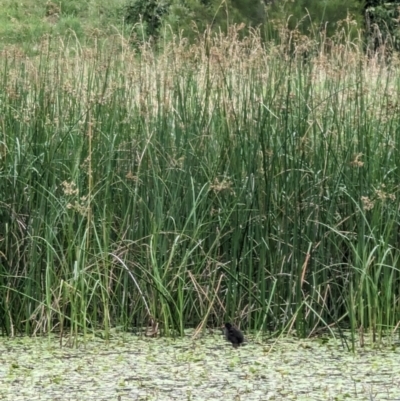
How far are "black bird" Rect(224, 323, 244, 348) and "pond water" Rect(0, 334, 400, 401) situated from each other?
0.04m

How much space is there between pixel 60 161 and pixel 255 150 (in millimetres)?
1023

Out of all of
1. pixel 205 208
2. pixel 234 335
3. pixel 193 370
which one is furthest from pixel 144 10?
pixel 193 370

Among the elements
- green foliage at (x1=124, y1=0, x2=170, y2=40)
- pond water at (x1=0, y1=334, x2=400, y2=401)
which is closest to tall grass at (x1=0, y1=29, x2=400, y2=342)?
pond water at (x1=0, y1=334, x2=400, y2=401)

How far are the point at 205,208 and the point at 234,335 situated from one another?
0.82 metres

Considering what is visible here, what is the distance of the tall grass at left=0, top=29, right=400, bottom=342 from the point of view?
4918mm

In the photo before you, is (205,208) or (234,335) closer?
(234,335)

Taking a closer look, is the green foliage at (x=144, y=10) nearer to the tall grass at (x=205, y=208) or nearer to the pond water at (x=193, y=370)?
the tall grass at (x=205, y=208)

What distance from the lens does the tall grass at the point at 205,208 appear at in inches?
194

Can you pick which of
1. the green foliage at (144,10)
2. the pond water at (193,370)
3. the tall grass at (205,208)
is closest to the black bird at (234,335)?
the pond water at (193,370)

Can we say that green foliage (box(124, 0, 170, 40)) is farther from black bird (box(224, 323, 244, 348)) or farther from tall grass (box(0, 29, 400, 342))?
black bird (box(224, 323, 244, 348))

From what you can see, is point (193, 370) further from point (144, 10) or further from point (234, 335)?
point (144, 10)

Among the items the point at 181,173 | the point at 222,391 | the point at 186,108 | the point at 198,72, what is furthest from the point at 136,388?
the point at 198,72

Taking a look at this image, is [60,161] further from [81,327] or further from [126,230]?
[81,327]

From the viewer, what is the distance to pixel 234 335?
466 centimetres
